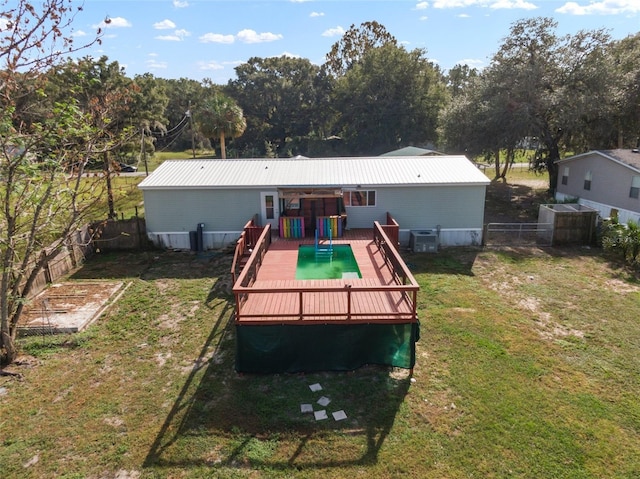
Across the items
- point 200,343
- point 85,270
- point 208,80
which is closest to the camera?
point 200,343

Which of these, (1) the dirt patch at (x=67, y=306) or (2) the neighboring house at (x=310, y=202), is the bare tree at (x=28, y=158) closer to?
(1) the dirt patch at (x=67, y=306)

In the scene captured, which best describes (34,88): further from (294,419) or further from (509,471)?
(509,471)

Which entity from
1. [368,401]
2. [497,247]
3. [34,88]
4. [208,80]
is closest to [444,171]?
[497,247]

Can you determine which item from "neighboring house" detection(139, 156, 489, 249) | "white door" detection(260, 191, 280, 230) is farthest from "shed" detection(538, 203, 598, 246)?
"white door" detection(260, 191, 280, 230)

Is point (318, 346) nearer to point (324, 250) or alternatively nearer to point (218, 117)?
point (324, 250)

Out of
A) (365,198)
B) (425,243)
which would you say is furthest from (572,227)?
(365,198)

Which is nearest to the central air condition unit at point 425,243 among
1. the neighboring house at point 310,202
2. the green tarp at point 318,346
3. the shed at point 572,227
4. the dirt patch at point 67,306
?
the neighboring house at point 310,202
